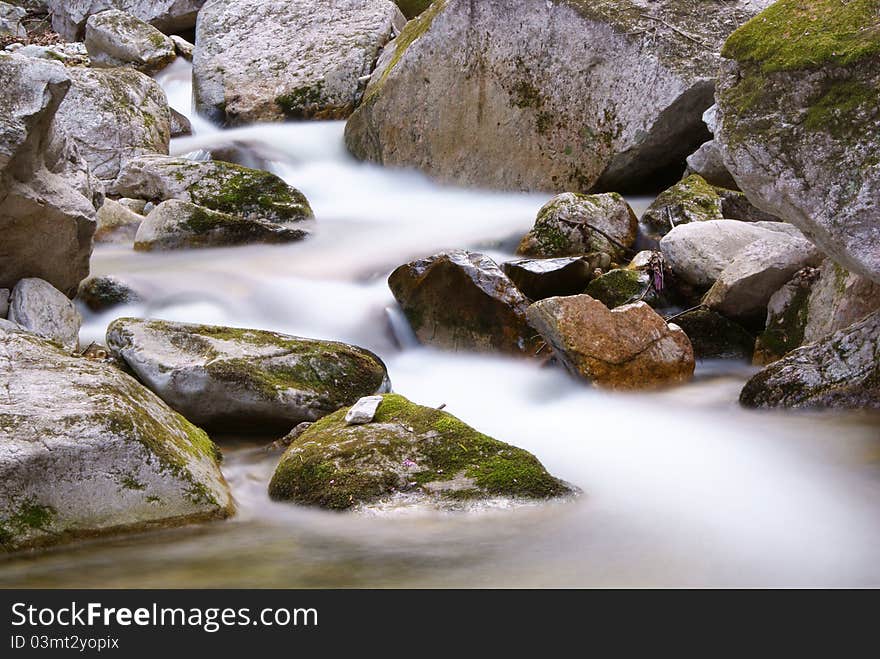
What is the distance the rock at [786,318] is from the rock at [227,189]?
4.78m

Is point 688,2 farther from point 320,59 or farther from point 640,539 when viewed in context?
point 640,539

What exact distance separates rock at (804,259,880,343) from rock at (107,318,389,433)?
8.35 feet

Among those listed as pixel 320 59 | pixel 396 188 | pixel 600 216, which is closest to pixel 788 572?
pixel 600 216

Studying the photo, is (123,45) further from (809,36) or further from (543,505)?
(543,505)

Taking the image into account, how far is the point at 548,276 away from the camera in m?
6.43

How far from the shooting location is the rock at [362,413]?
418 centimetres

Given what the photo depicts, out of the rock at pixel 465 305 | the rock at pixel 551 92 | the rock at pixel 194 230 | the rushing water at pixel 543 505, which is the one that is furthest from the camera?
the rock at pixel 551 92

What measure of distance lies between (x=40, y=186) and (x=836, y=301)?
4.66m

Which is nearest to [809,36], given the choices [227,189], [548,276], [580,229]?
[548,276]

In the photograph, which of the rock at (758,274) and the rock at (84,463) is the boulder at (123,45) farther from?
the rock at (84,463)

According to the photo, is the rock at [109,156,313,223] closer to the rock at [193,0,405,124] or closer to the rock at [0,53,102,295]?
the rock at [0,53,102,295]

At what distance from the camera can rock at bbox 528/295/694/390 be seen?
17.6ft

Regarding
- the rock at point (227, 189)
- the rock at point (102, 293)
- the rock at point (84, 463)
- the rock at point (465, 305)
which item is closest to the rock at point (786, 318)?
the rock at point (465, 305)

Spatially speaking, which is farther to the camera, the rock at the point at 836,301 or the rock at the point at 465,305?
the rock at the point at 465,305
